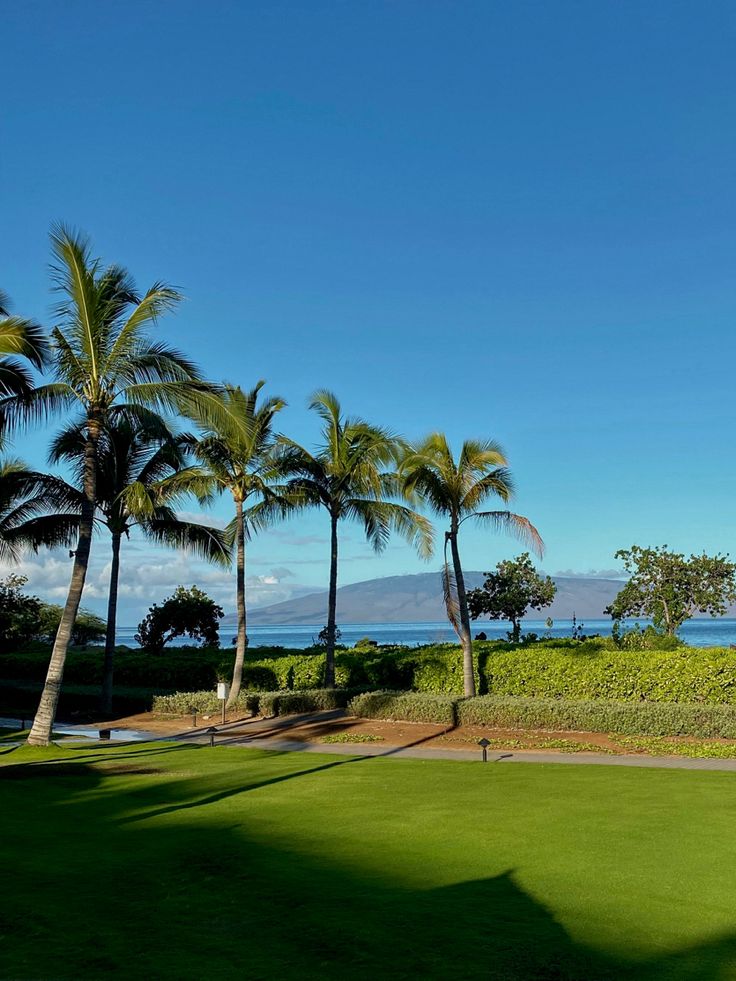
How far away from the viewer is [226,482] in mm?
29391

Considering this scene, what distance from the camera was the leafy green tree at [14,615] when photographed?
49938 mm

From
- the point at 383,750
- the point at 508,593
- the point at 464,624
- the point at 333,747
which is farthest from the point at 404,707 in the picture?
the point at 508,593

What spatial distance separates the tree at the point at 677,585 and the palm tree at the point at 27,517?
35.9 meters

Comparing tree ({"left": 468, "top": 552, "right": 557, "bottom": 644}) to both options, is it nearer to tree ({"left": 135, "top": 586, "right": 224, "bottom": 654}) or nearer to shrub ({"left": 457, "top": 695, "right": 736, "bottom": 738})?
tree ({"left": 135, "top": 586, "right": 224, "bottom": 654})

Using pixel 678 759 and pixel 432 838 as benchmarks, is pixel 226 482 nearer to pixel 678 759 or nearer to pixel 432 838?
pixel 678 759

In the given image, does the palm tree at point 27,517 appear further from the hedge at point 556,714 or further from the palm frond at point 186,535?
the hedge at point 556,714

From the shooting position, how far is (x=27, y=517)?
33.0m

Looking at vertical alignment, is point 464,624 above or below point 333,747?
above

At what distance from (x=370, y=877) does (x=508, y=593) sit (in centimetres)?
5516

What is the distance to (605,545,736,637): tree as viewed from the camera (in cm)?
5362

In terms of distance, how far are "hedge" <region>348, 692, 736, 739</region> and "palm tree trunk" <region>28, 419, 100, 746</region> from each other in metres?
10.7

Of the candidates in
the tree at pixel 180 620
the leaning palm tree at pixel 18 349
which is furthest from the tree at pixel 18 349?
the tree at pixel 180 620

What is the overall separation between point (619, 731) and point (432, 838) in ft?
43.4

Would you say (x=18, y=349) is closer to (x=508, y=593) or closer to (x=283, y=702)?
(x=283, y=702)
